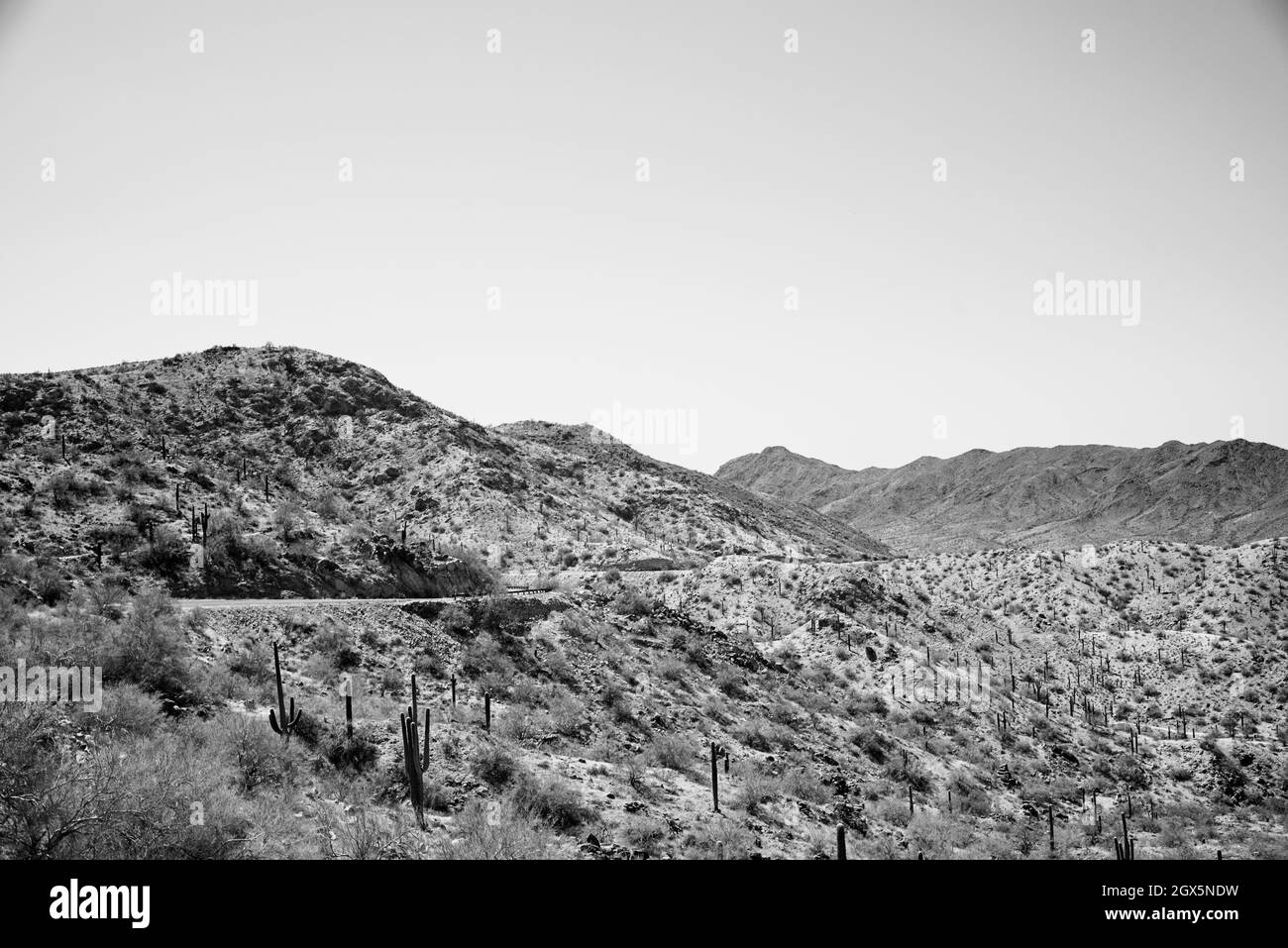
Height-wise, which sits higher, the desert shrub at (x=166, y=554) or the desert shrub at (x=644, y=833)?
the desert shrub at (x=166, y=554)

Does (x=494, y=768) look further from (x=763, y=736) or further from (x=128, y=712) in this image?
(x=763, y=736)

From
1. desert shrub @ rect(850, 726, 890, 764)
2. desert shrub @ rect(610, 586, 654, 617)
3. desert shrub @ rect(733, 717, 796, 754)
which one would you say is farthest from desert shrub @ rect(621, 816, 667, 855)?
desert shrub @ rect(610, 586, 654, 617)

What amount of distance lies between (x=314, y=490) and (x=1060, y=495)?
12632 cm

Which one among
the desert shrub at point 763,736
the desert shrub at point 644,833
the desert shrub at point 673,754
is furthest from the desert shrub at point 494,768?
the desert shrub at point 763,736

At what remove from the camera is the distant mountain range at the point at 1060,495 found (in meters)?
112

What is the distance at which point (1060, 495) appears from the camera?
137000mm

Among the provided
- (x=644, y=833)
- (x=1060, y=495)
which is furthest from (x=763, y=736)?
(x=1060, y=495)

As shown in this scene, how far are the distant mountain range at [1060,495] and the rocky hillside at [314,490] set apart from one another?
36504mm

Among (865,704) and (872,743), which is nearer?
(872,743)

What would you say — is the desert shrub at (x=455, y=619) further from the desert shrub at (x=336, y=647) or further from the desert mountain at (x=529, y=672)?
the desert shrub at (x=336, y=647)
